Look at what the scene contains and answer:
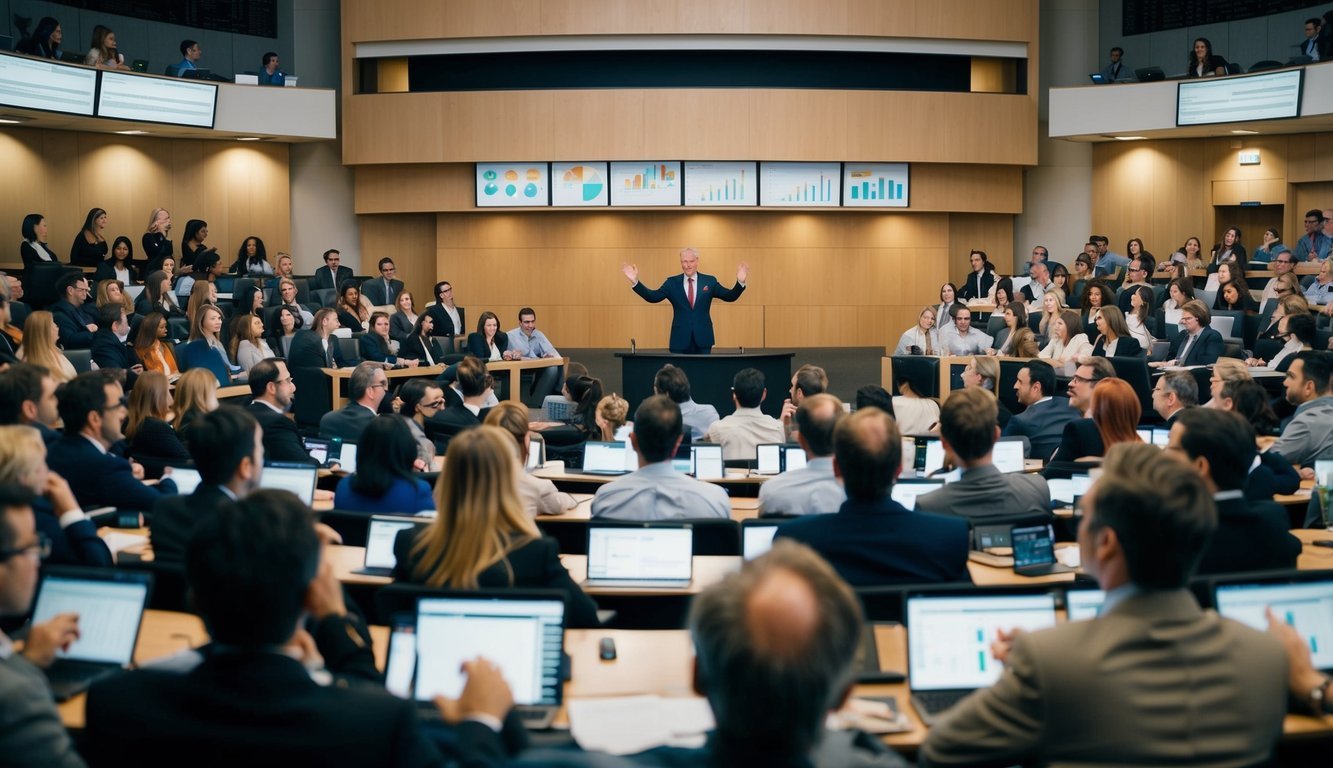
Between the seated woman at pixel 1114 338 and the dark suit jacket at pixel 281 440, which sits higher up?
the seated woman at pixel 1114 338

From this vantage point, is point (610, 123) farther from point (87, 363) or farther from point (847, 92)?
point (87, 363)

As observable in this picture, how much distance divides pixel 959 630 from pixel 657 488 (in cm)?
194

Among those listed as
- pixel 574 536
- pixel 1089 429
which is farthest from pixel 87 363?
pixel 1089 429

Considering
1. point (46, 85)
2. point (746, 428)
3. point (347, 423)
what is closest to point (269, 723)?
point (347, 423)

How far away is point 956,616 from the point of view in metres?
3.42

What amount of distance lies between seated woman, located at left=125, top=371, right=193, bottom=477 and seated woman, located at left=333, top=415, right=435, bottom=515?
129 cm

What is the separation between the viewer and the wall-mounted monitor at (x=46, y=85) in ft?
45.0

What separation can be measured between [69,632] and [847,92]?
50.9 feet

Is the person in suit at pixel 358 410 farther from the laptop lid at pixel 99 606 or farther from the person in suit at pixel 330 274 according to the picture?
the person in suit at pixel 330 274

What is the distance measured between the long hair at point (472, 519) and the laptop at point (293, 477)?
1.95 meters

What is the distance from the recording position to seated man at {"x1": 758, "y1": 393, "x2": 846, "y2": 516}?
16.4ft

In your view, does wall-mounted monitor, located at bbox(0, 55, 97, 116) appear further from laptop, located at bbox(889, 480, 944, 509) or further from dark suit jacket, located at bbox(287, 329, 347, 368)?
laptop, located at bbox(889, 480, 944, 509)

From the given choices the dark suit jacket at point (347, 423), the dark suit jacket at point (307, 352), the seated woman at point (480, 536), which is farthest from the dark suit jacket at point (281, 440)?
the dark suit jacket at point (307, 352)

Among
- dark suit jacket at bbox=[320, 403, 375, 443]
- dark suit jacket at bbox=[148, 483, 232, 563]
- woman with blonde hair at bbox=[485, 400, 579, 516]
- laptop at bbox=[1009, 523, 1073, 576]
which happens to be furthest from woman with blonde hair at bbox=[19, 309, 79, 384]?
laptop at bbox=[1009, 523, 1073, 576]
